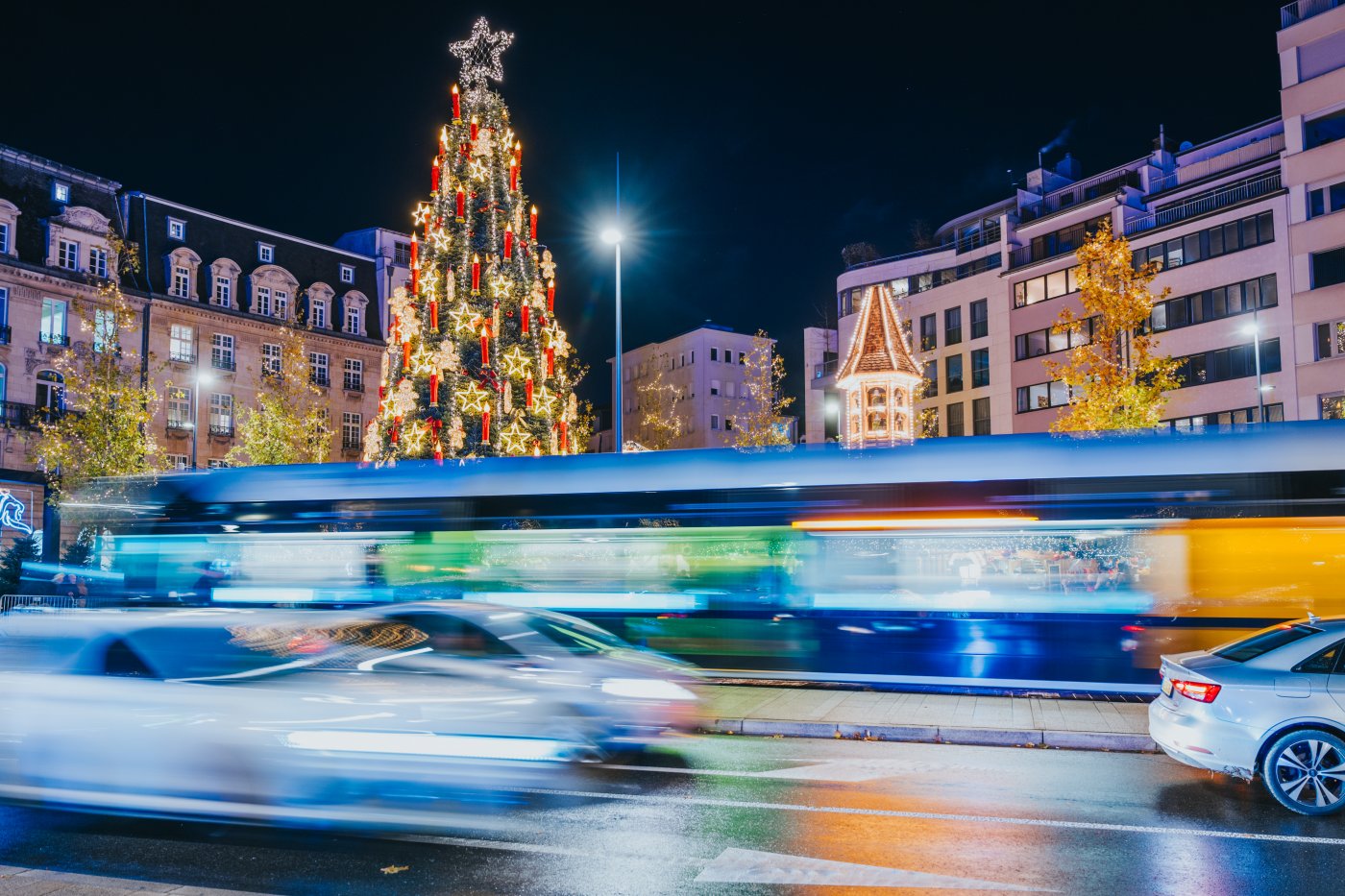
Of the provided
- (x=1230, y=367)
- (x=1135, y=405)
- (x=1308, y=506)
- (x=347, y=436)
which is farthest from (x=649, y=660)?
(x=347, y=436)

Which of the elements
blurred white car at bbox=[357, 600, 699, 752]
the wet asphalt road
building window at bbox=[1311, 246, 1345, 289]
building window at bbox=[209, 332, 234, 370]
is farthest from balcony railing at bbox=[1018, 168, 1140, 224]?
blurred white car at bbox=[357, 600, 699, 752]

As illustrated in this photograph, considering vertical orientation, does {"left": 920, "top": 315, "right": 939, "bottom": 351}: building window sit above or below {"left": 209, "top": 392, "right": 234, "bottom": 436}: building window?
above

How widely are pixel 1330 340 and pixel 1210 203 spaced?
10.6 metres

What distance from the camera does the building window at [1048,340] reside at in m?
47.8

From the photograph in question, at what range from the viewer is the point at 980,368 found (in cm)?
5475

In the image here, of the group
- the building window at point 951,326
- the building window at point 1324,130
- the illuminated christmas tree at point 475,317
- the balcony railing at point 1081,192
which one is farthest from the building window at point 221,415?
the building window at point 1324,130

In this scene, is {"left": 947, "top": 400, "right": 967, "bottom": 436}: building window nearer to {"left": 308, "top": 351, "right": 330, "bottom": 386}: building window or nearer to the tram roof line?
{"left": 308, "top": 351, "right": 330, "bottom": 386}: building window

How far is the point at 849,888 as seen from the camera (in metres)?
6.00

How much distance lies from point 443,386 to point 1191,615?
22.2 meters

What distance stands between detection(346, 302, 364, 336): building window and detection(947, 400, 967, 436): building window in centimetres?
3446

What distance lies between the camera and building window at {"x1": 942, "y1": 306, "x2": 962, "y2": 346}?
185 feet

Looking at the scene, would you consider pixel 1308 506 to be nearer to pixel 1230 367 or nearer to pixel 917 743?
pixel 917 743

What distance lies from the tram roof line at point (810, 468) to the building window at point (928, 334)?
150 feet

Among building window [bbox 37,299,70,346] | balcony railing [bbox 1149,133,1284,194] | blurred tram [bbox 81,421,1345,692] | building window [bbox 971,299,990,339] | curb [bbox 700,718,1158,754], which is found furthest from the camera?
building window [bbox 971,299,990,339]
